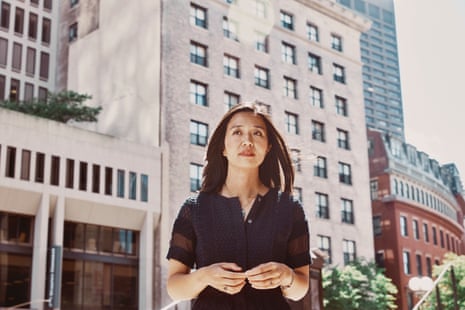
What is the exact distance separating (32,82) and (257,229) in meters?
50.6

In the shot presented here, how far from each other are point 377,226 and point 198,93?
21.5m

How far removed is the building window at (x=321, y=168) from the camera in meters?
48.6

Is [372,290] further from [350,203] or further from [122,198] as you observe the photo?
[122,198]

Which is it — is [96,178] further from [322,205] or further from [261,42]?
[322,205]

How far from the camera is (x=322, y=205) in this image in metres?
48.4

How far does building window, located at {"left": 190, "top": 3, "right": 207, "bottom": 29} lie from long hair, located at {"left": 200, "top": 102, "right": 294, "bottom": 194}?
41.4 meters

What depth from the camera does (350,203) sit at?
2009 inches

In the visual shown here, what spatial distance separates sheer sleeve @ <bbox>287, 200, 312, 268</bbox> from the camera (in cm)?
315

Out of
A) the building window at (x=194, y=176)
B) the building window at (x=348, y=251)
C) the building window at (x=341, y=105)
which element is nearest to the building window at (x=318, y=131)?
the building window at (x=341, y=105)

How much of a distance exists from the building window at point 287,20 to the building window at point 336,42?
14.8ft

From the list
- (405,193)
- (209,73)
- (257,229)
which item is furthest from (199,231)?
(405,193)

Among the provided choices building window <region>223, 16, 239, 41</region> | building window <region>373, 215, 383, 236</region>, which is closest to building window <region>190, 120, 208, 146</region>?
building window <region>223, 16, 239, 41</region>

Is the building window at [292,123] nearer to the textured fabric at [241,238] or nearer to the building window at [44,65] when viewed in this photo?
the building window at [44,65]

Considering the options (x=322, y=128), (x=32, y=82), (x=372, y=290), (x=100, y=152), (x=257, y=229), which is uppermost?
(x=32, y=82)
